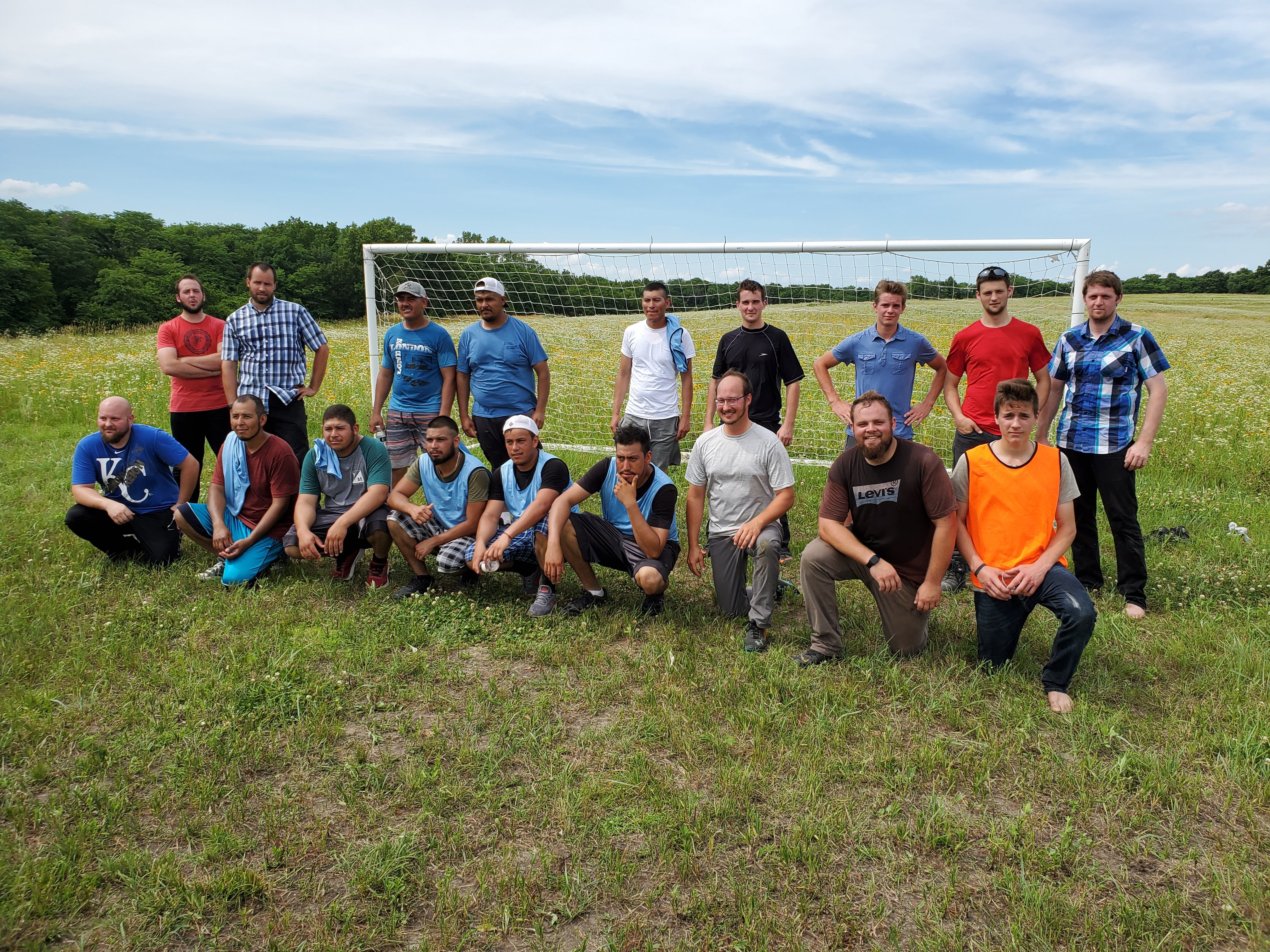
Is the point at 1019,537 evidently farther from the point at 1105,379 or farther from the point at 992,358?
the point at 992,358

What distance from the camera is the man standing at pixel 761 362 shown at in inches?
238

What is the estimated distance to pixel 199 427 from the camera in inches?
271

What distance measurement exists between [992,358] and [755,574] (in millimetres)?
2323

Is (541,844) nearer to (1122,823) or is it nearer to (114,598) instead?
(1122,823)

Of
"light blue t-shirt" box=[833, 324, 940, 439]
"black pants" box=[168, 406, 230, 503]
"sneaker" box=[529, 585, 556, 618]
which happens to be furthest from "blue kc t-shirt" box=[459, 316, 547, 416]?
"light blue t-shirt" box=[833, 324, 940, 439]

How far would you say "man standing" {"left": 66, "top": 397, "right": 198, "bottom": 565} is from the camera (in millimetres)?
5809

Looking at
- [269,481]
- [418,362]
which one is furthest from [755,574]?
[269,481]

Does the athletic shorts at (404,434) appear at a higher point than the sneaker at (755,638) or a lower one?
higher

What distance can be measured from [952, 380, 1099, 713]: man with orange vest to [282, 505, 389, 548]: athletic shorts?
12.4ft

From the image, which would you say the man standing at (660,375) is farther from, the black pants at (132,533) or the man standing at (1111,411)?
the black pants at (132,533)

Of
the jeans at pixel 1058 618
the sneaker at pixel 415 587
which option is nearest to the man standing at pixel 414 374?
the sneaker at pixel 415 587

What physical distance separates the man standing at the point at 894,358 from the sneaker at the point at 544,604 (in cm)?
231

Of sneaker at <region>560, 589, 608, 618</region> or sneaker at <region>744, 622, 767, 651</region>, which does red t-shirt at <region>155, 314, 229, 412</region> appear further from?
sneaker at <region>744, 622, 767, 651</region>

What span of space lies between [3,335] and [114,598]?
88.8 ft
